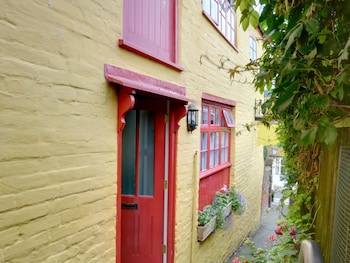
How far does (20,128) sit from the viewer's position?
206 cm

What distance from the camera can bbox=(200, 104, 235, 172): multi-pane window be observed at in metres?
6.09

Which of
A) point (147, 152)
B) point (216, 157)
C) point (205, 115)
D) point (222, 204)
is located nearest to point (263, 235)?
point (222, 204)

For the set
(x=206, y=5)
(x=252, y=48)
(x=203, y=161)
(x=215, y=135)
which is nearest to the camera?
(x=206, y=5)

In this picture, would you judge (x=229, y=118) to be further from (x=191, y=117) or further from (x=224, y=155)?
(x=191, y=117)

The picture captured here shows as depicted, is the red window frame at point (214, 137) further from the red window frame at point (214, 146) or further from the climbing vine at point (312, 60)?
the climbing vine at point (312, 60)

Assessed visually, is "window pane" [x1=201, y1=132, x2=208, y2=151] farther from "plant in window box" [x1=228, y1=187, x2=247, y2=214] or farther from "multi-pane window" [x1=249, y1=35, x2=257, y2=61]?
"multi-pane window" [x1=249, y1=35, x2=257, y2=61]

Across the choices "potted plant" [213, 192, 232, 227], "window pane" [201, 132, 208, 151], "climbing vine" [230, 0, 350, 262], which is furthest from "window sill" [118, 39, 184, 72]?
"potted plant" [213, 192, 232, 227]

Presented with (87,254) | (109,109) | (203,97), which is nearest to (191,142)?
(203,97)

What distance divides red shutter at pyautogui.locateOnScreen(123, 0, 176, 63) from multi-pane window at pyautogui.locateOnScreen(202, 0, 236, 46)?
150 cm

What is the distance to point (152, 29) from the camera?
373 cm

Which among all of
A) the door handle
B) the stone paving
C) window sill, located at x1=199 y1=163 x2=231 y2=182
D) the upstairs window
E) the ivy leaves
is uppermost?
the upstairs window

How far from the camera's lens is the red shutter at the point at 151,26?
332 centimetres

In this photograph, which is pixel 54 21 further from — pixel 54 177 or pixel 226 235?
pixel 226 235

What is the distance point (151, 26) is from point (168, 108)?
3.62 ft
